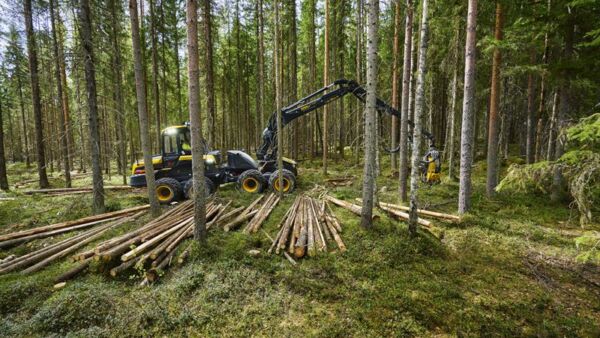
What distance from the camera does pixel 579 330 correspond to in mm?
3865

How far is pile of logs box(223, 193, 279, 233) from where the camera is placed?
714cm

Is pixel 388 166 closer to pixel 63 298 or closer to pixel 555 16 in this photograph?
pixel 555 16

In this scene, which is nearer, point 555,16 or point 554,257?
point 554,257

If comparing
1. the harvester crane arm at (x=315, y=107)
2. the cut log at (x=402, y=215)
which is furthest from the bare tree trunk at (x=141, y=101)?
the cut log at (x=402, y=215)

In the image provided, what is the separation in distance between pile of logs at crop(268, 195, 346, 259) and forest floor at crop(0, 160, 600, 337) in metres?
0.27

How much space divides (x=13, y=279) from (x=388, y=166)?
18.0 meters

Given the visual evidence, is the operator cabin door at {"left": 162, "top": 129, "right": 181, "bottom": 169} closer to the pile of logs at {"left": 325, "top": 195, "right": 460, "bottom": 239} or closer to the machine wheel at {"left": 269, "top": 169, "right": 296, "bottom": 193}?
the machine wheel at {"left": 269, "top": 169, "right": 296, "bottom": 193}

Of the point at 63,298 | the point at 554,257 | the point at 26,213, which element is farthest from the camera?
the point at 26,213

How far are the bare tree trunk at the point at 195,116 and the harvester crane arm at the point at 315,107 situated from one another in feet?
18.8

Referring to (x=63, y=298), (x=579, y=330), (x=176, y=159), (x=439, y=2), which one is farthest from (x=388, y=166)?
(x=63, y=298)

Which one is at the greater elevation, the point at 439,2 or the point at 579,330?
the point at 439,2

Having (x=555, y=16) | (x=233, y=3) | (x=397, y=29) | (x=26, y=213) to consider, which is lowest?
(x=26, y=213)

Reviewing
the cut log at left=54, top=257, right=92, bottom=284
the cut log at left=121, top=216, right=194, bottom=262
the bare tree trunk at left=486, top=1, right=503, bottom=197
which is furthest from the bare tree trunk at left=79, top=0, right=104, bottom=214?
the bare tree trunk at left=486, top=1, right=503, bottom=197

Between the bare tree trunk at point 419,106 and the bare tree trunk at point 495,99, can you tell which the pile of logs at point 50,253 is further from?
the bare tree trunk at point 495,99
